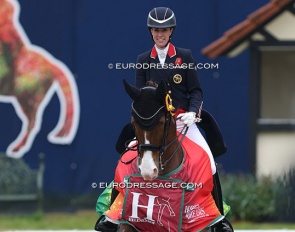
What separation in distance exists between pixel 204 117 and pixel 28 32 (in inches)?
236

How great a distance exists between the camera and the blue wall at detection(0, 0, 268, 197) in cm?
1409

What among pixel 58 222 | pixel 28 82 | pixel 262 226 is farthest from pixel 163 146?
pixel 28 82

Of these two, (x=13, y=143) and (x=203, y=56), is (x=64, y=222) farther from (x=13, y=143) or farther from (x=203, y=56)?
(x=203, y=56)

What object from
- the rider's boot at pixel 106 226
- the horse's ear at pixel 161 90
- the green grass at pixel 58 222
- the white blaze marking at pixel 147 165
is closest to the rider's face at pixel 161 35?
the horse's ear at pixel 161 90

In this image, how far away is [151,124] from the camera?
7230 millimetres

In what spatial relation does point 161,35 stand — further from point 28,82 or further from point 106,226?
point 28,82

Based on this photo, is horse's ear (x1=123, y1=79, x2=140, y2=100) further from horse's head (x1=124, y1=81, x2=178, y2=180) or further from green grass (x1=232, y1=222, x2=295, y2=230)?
green grass (x1=232, y1=222, x2=295, y2=230)

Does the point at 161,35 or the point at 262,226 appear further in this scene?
the point at 262,226

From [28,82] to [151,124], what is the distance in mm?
7108

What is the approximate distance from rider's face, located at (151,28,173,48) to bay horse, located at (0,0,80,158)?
6193 millimetres

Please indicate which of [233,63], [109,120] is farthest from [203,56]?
[109,120]

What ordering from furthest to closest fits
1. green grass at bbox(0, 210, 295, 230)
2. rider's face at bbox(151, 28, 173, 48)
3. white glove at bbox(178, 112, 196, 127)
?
green grass at bbox(0, 210, 295, 230), rider's face at bbox(151, 28, 173, 48), white glove at bbox(178, 112, 196, 127)

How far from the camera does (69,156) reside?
46.5ft

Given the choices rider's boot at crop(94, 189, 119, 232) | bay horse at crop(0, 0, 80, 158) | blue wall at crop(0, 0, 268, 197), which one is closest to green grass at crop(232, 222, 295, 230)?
blue wall at crop(0, 0, 268, 197)
